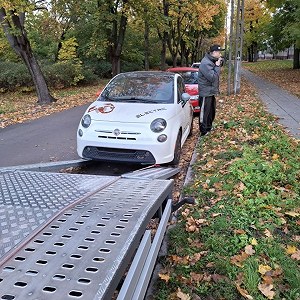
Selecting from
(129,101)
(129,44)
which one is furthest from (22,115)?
(129,44)

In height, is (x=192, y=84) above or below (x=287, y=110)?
above

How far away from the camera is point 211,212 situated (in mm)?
3832

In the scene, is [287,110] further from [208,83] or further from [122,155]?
[122,155]

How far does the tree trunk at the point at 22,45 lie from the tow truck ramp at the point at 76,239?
11.9m

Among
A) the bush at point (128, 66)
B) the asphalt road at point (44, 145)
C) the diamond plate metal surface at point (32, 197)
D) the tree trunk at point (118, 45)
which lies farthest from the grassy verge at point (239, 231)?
the bush at point (128, 66)

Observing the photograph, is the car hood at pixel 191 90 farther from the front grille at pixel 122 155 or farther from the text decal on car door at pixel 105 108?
the front grille at pixel 122 155

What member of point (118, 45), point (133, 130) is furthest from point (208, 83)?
point (118, 45)

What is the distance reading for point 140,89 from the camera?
21.1ft

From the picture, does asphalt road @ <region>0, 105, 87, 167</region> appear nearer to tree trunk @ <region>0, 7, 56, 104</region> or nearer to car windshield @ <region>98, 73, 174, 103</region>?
car windshield @ <region>98, 73, 174, 103</region>

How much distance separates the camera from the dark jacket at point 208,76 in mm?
6973

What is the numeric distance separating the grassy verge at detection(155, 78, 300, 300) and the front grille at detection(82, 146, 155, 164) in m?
0.81

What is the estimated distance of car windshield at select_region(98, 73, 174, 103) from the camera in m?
6.20

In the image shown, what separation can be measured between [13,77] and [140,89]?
616 inches

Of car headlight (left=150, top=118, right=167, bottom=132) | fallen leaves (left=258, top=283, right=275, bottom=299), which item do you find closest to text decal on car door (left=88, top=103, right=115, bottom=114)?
car headlight (left=150, top=118, right=167, bottom=132)
